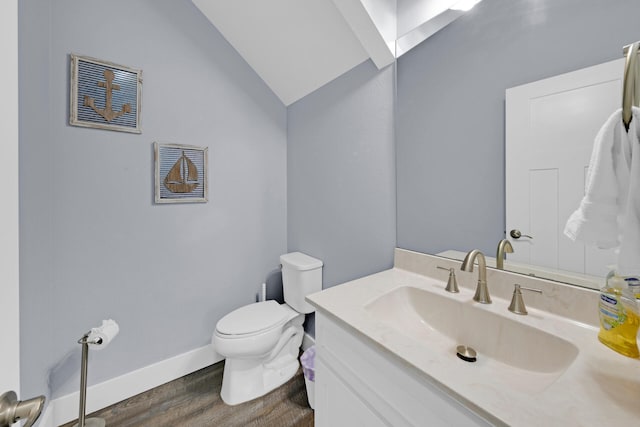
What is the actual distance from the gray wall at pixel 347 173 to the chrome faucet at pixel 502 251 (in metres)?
0.50

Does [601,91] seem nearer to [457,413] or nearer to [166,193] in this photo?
[457,413]

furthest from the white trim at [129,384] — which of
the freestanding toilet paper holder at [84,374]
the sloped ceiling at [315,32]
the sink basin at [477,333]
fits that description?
the sloped ceiling at [315,32]

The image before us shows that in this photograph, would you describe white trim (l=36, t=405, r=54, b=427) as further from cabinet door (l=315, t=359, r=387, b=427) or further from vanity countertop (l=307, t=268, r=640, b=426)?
vanity countertop (l=307, t=268, r=640, b=426)

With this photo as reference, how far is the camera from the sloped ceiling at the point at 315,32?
121 cm

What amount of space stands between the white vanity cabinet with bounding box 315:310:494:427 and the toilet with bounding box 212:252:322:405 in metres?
0.59

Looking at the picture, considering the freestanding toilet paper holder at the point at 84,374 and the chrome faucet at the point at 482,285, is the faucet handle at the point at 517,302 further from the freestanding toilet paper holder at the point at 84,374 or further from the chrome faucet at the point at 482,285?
the freestanding toilet paper holder at the point at 84,374

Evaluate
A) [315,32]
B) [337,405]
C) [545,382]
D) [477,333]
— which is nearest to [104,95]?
[315,32]

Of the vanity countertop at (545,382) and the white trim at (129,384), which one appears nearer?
the vanity countertop at (545,382)

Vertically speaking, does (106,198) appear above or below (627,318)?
above

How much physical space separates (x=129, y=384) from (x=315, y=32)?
236cm

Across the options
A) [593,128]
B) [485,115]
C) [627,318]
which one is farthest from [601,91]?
[627,318]

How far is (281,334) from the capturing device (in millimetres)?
1651

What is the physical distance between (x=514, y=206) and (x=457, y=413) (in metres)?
0.73

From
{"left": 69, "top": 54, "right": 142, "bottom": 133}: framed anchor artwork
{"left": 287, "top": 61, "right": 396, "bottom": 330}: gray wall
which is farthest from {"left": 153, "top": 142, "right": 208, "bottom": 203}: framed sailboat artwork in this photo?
{"left": 287, "top": 61, "right": 396, "bottom": 330}: gray wall
